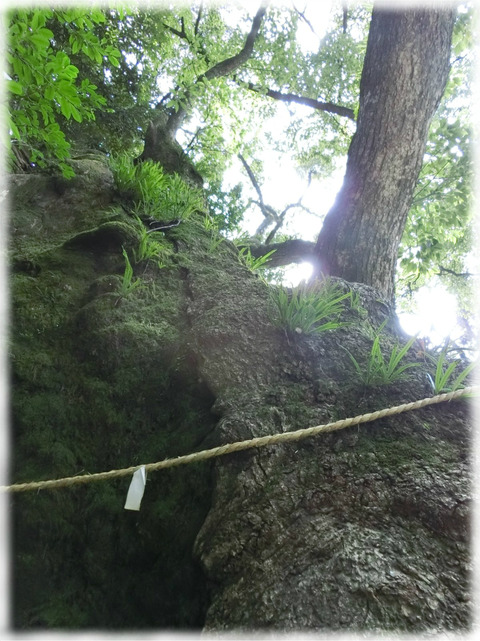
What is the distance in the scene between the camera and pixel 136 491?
4.55 feet

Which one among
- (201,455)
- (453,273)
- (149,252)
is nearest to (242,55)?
(453,273)

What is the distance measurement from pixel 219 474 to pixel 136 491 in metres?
0.33

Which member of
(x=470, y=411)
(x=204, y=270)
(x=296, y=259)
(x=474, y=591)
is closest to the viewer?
(x=474, y=591)

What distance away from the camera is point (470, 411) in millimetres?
1672

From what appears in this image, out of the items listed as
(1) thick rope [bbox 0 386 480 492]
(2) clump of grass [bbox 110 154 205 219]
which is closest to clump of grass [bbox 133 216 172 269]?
(2) clump of grass [bbox 110 154 205 219]

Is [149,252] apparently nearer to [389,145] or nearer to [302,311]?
[302,311]

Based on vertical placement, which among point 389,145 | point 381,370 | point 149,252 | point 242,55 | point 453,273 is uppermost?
point 242,55

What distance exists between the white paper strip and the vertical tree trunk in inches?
87.3

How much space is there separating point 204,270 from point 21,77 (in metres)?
1.45

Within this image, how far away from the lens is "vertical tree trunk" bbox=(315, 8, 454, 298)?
10.2 ft

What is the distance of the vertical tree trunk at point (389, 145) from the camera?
310 cm

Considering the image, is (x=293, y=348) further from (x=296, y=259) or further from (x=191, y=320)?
(x=296, y=259)

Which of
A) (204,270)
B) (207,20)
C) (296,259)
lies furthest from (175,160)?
(207,20)

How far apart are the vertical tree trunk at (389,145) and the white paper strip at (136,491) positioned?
2.22 meters
